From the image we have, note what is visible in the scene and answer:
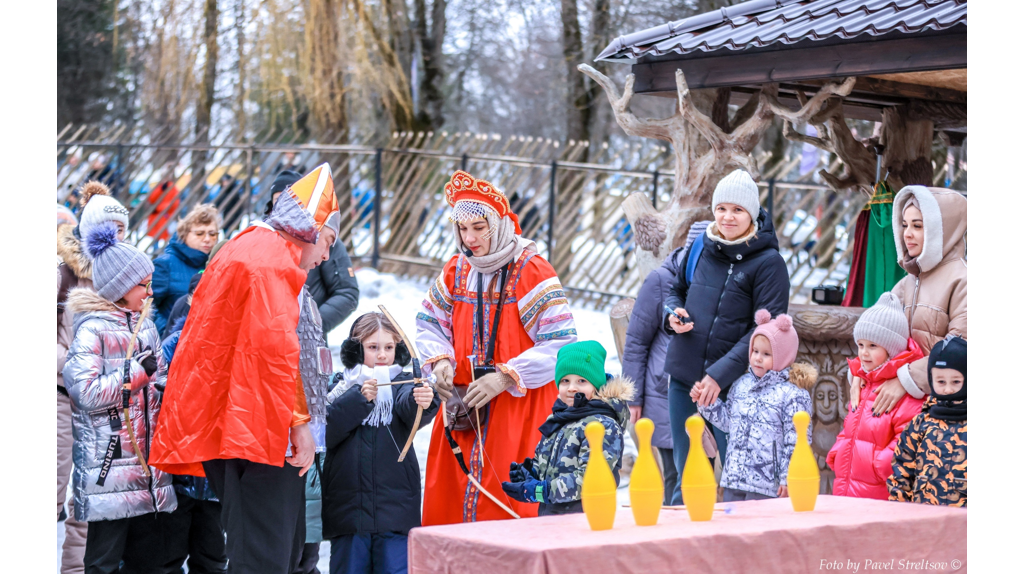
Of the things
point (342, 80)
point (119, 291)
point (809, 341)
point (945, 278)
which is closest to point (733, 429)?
point (945, 278)

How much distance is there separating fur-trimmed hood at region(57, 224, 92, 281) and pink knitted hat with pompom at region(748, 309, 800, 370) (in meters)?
2.93

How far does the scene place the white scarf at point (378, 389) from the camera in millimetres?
3926

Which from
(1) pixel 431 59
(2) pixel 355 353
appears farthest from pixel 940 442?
A: (1) pixel 431 59

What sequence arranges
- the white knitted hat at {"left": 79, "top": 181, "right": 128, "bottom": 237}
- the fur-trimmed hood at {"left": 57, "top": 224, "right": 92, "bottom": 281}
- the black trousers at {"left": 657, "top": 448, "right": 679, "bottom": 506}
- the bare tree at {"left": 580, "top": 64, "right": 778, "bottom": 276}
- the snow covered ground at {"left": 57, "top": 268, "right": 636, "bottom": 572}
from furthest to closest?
the snow covered ground at {"left": 57, "top": 268, "right": 636, "bottom": 572} < the bare tree at {"left": 580, "top": 64, "right": 778, "bottom": 276} < the black trousers at {"left": 657, "top": 448, "right": 679, "bottom": 506} < the fur-trimmed hood at {"left": 57, "top": 224, "right": 92, "bottom": 281} < the white knitted hat at {"left": 79, "top": 181, "right": 128, "bottom": 237}

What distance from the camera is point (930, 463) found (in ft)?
11.0

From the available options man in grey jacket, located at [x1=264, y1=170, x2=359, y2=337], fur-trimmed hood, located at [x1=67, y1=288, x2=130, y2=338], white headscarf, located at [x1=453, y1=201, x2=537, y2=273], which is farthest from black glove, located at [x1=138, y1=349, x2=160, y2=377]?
man in grey jacket, located at [x1=264, y1=170, x2=359, y2=337]

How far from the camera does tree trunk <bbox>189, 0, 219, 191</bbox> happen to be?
11.8 metres

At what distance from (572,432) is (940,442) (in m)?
1.21

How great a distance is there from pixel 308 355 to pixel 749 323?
1969 millimetres

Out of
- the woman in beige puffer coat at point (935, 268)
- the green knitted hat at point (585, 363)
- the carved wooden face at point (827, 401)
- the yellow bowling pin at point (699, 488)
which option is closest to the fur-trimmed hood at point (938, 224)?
the woman in beige puffer coat at point (935, 268)

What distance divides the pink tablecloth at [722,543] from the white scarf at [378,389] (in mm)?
1164

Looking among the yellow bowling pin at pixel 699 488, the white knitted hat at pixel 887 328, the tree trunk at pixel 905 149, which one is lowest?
the yellow bowling pin at pixel 699 488

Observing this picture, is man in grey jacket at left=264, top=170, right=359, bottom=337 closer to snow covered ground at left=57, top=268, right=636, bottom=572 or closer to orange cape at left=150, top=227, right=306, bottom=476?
orange cape at left=150, top=227, right=306, bottom=476

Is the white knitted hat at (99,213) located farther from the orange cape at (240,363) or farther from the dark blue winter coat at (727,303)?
the dark blue winter coat at (727,303)
